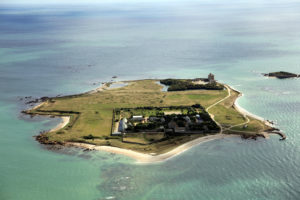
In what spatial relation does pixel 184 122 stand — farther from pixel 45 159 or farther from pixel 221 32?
pixel 221 32

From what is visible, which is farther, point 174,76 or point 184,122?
point 174,76

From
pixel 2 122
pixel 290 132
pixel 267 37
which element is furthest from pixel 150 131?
pixel 267 37

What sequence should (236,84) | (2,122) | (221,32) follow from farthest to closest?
(221,32), (236,84), (2,122)

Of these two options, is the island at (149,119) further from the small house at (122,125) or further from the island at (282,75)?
the island at (282,75)

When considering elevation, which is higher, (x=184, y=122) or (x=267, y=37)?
(x=267, y=37)

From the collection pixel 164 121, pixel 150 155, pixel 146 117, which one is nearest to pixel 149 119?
pixel 146 117

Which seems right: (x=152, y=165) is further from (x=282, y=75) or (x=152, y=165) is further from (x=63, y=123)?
(x=282, y=75)

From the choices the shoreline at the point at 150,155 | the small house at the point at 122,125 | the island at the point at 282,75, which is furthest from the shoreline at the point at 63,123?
the island at the point at 282,75
